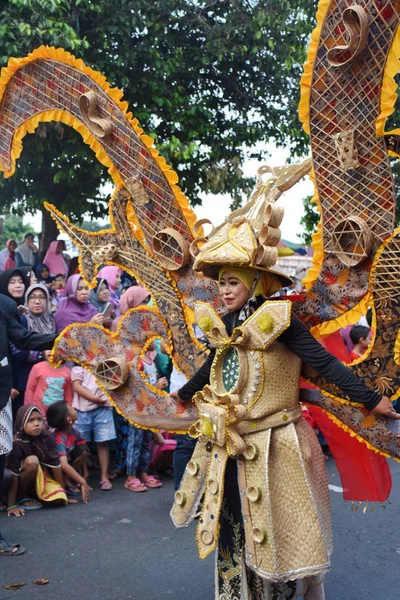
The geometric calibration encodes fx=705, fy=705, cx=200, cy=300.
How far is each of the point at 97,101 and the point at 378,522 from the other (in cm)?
334

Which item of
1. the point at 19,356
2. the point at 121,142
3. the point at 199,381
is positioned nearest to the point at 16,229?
the point at 19,356

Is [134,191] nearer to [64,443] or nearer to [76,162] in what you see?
[64,443]

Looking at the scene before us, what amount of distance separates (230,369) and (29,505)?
2.77 meters

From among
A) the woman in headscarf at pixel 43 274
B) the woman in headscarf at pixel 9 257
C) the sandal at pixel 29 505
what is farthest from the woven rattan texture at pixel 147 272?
the woman in headscarf at pixel 9 257

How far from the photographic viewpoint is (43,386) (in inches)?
213

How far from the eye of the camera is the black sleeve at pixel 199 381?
3146 millimetres

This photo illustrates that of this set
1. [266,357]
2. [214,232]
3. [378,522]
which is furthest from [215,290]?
[378,522]

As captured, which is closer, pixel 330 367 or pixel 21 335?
pixel 330 367

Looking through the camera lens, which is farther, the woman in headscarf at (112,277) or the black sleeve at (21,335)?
the woman in headscarf at (112,277)

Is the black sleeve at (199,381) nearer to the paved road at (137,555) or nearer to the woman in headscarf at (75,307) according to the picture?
the paved road at (137,555)

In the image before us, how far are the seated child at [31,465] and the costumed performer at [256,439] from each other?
7.33 ft

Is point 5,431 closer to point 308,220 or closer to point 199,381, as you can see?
point 199,381

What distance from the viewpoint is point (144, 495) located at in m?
5.44

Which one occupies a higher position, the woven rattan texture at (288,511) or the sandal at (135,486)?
the woven rattan texture at (288,511)
